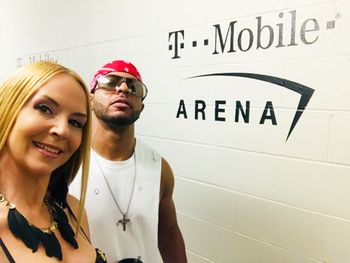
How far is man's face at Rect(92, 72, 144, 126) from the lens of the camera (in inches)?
53.6

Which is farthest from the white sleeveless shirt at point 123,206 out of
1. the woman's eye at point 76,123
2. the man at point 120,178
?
the woman's eye at point 76,123

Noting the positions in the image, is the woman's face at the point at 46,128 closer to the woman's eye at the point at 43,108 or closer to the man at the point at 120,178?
the woman's eye at the point at 43,108

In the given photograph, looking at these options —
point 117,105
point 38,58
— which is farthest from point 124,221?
point 38,58

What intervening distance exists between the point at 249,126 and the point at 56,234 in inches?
35.4

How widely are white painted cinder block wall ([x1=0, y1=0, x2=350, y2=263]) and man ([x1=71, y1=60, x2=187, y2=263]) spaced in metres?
0.36

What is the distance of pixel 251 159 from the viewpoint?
152 centimetres

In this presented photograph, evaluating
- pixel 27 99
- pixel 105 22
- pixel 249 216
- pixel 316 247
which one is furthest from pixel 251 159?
pixel 105 22

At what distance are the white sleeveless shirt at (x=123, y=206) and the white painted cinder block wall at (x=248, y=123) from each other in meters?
0.37

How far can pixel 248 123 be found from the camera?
151cm

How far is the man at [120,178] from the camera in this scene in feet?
4.49

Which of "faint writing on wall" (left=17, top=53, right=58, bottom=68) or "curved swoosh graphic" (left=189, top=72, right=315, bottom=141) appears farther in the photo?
"faint writing on wall" (left=17, top=53, right=58, bottom=68)

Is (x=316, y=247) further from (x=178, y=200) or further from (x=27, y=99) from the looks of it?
(x=27, y=99)

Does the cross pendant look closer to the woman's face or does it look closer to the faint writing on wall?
the woman's face

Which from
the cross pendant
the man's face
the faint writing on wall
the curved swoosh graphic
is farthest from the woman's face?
the faint writing on wall
